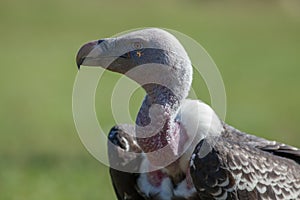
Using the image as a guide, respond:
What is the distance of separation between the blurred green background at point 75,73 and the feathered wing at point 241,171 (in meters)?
3.41

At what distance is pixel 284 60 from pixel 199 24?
756cm

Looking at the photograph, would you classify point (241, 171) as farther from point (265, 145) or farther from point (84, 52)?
point (84, 52)

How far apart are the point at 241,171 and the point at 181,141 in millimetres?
465

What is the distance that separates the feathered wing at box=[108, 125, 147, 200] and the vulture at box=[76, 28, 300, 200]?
0.15 metres

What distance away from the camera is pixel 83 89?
6539mm

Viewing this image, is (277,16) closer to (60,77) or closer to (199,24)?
(199,24)

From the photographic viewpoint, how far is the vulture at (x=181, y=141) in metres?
5.58

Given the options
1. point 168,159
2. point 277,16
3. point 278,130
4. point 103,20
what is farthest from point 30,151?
point 277,16

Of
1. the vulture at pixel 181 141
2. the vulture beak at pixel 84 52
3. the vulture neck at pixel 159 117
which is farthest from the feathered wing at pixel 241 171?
the vulture beak at pixel 84 52

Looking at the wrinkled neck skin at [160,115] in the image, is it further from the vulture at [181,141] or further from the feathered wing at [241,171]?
the feathered wing at [241,171]

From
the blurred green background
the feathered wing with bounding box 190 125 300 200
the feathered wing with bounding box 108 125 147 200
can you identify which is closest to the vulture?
the feathered wing with bounding box 190 125 300 200

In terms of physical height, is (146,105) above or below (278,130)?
above

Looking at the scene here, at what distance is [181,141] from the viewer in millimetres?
5887

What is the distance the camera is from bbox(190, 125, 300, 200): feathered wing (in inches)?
219
